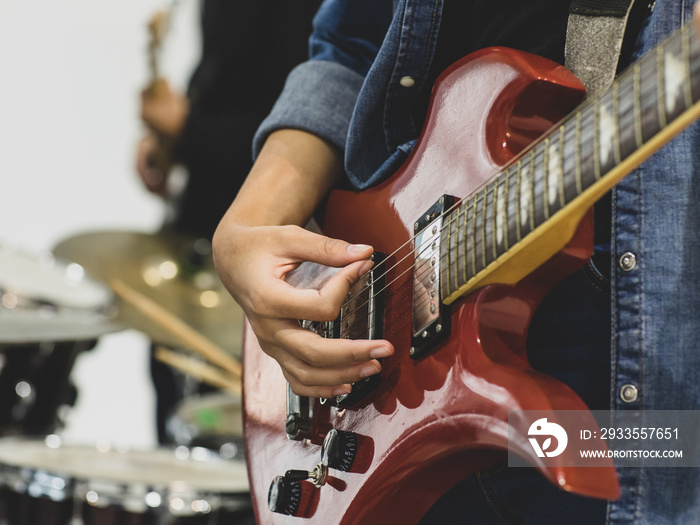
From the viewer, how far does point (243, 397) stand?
0.90 m

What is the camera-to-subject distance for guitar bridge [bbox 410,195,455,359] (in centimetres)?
59

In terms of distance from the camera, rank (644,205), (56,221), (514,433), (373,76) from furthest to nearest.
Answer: (56,221) < (373,76) < (644,205) < (514,433)

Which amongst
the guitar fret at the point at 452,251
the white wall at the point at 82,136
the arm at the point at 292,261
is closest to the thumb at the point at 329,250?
the arm at the point at 292,261

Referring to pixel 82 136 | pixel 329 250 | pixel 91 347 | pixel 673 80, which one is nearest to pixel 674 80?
pixel 673 80

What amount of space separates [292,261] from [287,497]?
0.23m

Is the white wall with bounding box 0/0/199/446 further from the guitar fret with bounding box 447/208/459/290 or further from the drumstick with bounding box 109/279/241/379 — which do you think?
the guitar fret with bounding box 447/208/459/290

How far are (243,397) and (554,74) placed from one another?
54 centimetres

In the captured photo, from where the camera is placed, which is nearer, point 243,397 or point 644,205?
point 644,205

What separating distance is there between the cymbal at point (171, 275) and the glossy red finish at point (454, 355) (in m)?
1.40

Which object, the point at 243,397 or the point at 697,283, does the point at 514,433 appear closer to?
the point at 697,283

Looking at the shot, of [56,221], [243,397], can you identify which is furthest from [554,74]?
[56,221]

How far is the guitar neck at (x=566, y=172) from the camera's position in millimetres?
412

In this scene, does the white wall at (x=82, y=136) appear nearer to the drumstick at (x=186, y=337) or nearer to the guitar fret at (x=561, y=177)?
the drumstick at (x=186, y=337)

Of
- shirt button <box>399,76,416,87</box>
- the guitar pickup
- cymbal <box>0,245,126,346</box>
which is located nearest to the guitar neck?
the guitar pickup
